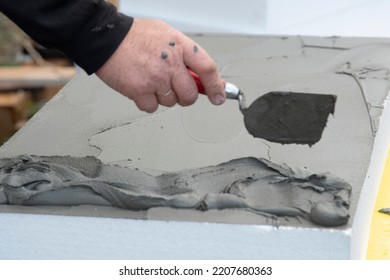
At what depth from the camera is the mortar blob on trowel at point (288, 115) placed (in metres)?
2.05

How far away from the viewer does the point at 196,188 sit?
1.85m

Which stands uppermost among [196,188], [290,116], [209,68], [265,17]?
[265,17]

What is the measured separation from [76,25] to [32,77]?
356cm

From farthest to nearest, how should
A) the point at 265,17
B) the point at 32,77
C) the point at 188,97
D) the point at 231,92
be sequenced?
1. the point at 32,77
2. the point at 265,17
3. the point at 231,92
4. the point at 188,97

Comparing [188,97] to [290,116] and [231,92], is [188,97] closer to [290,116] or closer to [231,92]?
[231,92]

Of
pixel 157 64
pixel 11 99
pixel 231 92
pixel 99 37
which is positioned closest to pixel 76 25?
pixel 99 37

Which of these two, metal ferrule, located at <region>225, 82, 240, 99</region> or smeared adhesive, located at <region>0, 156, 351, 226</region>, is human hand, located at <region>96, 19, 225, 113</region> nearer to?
metal ferrule, located at <region>225, 82, 240, 99</region>

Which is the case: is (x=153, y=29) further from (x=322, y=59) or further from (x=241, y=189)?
(x=322, y=59)

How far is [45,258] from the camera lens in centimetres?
182

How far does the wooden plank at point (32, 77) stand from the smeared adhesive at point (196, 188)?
10.9ft

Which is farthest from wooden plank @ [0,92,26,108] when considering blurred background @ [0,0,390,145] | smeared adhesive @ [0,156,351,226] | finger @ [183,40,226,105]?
finger @ [183,40,226,105]

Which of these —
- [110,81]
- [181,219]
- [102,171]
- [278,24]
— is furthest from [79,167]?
[278,24]

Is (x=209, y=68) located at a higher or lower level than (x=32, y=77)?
higher

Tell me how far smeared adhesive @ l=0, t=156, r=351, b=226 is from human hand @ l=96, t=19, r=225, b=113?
0.74 feet
